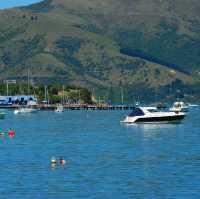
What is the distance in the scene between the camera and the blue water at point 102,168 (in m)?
74.6

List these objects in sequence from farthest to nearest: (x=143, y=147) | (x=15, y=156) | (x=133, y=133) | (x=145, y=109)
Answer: (x=145, y=109) → (x=133, y=133) → (x=143, y=147) → (x=15, y=156)

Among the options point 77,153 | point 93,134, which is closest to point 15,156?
point 77,153

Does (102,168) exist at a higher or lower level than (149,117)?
lower

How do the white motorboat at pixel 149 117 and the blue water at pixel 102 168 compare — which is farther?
the white motorboat at pixel 149 117

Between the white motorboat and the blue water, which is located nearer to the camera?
the blue water

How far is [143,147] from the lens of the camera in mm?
119438

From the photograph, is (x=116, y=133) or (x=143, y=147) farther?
(x=116, y=133)

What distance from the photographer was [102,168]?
3570 inches

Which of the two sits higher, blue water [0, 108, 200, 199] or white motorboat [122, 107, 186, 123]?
white motorboat [122, 107, 186, 123]

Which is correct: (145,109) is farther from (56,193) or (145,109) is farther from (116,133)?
(56,193)

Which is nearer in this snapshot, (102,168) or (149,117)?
(102,168)

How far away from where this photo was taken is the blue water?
7456cm

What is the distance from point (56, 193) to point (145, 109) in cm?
11403

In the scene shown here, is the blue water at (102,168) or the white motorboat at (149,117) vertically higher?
the white motorboat at (149,117)
